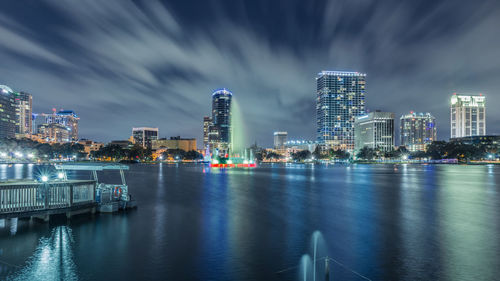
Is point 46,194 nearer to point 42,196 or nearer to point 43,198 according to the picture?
point 42,196

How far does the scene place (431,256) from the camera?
16.2 m

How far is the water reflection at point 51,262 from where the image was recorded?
495 inches

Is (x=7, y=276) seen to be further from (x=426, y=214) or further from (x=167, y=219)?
(x=426, y=214)

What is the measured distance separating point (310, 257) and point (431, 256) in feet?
22.1

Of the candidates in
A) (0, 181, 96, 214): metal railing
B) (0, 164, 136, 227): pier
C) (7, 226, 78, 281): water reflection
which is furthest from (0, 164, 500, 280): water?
(0, 181, 96, 214): metal railing

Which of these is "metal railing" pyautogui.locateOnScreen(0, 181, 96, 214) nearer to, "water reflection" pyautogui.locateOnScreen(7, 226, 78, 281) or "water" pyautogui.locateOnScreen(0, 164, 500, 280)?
"water" pyautogui.locateOnScreen(0, 164, 500, 280)

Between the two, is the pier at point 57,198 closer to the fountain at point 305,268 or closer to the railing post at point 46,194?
the railing post at point 46,194

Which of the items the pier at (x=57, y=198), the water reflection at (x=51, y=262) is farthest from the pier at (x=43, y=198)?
the water reflection at (x=51, y=262)

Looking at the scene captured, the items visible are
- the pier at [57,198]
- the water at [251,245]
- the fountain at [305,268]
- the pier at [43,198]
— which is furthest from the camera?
the pier at [57,198]

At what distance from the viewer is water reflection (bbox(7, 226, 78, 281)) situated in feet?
41.2

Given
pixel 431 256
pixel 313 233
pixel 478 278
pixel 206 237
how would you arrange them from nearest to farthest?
pixel 478 278
pixel 431 256
pixel 206 237
pixel 313 233

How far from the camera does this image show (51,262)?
560 inches

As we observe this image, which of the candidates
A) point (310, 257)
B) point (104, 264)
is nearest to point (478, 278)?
point (310, 257)

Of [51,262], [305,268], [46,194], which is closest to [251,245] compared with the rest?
[305,268]
